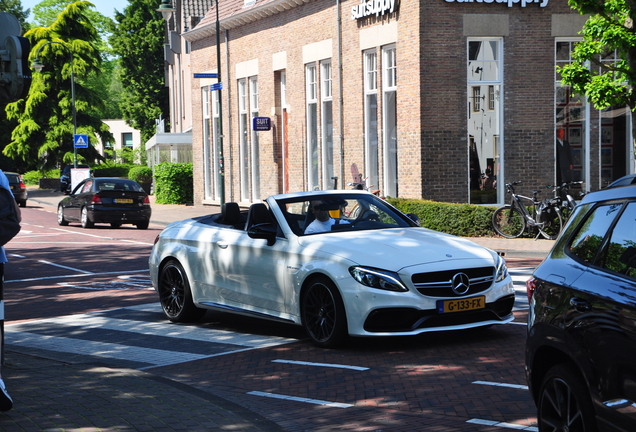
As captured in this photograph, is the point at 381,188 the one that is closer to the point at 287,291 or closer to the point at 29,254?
the point at 29,254

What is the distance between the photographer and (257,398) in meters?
6.50

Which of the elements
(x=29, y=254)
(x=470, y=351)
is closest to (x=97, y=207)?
(x=29, y=254)

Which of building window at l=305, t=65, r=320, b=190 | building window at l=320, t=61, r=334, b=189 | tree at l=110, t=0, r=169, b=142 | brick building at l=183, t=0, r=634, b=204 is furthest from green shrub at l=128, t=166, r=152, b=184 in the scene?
brick building at l=183, t=0, r=634, b=204

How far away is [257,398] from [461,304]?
2.24 meters

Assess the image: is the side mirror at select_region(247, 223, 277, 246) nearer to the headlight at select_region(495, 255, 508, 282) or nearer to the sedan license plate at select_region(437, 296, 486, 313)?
the sedan license plate at select_region(437, 296, 486, 313)

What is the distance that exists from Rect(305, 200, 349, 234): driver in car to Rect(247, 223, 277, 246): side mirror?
349 millimetres

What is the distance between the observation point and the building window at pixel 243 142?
107 ft

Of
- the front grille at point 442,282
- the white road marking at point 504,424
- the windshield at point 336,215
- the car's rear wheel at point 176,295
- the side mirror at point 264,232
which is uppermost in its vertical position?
the windshield at point 336,215

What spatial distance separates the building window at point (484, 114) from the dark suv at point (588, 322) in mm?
17830

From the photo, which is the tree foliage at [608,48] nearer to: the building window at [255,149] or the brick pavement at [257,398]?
the brick pavement at [257,398]

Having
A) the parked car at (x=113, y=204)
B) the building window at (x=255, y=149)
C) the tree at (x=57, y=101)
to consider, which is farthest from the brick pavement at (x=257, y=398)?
the tree at (x=57, y=101)

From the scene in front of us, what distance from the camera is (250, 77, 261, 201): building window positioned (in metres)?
31.9

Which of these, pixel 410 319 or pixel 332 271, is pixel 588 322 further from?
pixel 332 271

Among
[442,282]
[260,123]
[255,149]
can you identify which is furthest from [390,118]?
[442,282]
